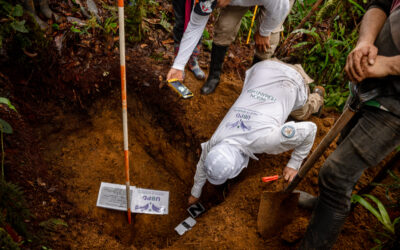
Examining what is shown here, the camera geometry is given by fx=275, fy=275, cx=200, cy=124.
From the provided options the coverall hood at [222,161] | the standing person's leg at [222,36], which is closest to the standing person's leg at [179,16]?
the standing person's leg at [222,36]

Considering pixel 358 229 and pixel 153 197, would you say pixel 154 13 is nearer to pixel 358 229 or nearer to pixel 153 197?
pixel 153 197

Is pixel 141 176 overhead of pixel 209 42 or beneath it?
beneath

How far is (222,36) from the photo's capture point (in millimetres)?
2906

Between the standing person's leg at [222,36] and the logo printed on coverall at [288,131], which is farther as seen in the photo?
the standing person's leg at [222,36]

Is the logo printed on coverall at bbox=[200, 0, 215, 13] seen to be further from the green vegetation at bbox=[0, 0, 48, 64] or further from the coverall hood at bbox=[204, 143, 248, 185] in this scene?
the green vegetation at bbox=[0, 0, 48, 64]

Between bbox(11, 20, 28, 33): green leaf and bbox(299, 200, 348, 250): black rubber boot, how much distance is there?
8.89ft

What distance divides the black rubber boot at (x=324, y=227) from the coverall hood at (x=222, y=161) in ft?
2.21

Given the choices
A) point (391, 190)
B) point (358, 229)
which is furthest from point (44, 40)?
point (391, 190)

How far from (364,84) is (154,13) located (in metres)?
3.12

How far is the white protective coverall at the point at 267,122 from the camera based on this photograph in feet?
7.20

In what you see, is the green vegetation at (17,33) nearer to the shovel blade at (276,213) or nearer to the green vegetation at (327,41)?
the shovel blade at (276,213)

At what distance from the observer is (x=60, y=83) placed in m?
2.93

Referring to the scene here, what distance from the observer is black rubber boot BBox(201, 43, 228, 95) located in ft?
10.1

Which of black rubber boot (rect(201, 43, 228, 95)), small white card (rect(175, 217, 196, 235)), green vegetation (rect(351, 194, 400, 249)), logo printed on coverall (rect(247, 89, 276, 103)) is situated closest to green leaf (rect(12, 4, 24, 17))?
black rubber boot (rect(201, 43, 228, 95))
